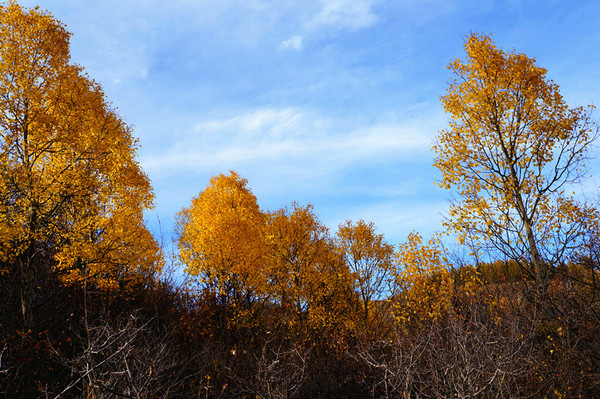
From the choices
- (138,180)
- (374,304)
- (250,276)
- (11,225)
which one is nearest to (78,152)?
(11,225)

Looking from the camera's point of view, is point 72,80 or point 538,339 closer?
point 538,339

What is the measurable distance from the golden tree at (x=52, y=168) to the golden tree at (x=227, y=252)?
7.56 meters

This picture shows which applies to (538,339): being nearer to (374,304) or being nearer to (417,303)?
(417,303)

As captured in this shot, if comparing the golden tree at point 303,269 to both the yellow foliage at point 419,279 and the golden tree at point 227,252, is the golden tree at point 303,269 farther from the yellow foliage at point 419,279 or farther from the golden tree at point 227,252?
the yellow foliage at point 419,279

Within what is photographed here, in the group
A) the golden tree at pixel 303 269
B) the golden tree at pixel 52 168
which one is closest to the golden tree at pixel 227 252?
the golden tree at pixel 303 269

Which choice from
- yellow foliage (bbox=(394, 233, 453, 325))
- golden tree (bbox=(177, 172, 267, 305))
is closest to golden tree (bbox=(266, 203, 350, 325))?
golden tree (bbox=(177, 172, 267, 305))

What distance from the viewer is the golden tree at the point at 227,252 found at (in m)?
25.6

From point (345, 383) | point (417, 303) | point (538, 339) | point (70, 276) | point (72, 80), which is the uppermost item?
point (72, 80)

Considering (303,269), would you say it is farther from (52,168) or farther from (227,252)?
(52,168)

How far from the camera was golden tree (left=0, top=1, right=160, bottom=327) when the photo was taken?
14.0 m

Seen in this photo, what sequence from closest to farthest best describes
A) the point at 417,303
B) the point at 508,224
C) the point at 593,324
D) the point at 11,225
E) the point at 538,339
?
the point at 593,324, the point at 11,225, the point at 538,339, the point at 417,303, the point at 508,224

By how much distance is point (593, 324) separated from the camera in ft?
37.7

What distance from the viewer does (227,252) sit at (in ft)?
84.4

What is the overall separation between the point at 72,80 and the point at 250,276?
1435 cm
